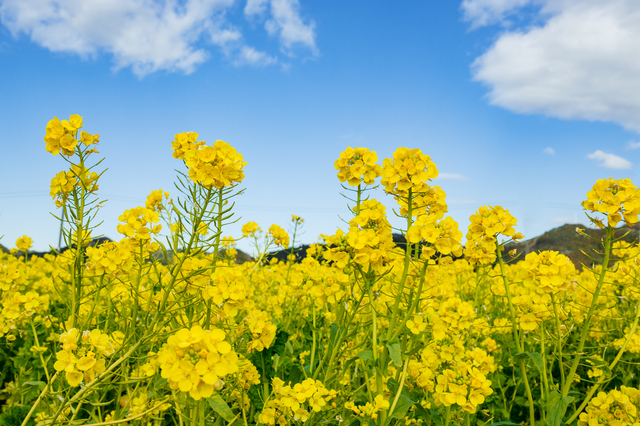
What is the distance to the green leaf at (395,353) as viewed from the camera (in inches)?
74.4

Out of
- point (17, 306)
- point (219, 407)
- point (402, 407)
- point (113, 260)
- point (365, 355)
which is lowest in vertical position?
point (402, 407)

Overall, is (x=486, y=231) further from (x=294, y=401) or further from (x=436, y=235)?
(x=294, y=401)

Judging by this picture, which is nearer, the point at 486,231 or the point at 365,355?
the point at 365,355

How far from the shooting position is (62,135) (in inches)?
89.0

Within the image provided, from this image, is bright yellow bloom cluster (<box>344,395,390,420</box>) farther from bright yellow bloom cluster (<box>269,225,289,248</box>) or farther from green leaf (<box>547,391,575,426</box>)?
bright yellow bloom cluster (<box>269,225,289,248</box>)

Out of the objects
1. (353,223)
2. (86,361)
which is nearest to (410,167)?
(353,223)

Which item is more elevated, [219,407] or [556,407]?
[219,407]

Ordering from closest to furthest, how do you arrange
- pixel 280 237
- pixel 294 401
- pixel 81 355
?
1. pixel 81 355
2. pixel 294 401
3. pixel 280 237

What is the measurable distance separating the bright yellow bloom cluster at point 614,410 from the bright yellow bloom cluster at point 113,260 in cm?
292

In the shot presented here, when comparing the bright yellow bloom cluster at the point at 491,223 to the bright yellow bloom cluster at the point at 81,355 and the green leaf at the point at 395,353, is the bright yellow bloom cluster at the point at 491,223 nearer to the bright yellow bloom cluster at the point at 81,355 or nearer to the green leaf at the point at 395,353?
the green leaf at the point at 395,353

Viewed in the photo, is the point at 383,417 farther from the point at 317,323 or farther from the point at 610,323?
the point at 610,323

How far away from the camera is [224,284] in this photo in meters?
1.91

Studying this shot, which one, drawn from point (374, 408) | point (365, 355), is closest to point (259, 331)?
point (365, 355)

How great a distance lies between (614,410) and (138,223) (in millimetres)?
3092
